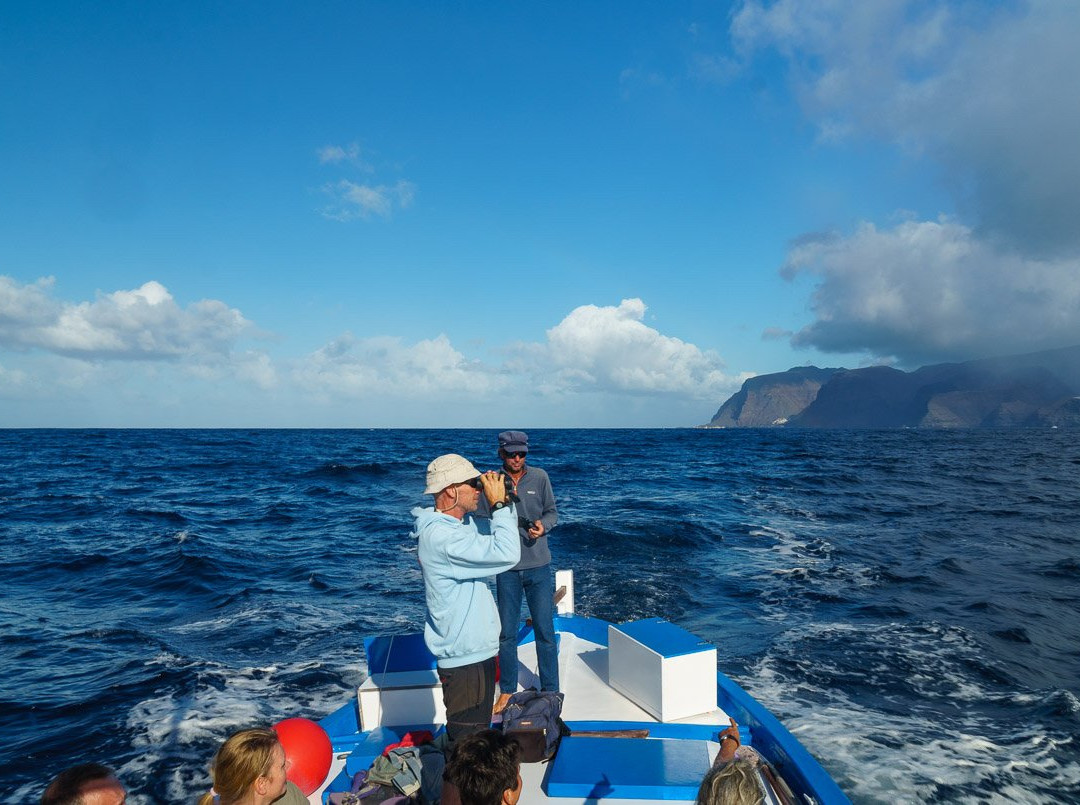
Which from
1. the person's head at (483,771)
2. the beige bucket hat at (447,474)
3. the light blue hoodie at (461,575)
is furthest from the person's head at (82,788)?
the beige bucket hat at (447,474)

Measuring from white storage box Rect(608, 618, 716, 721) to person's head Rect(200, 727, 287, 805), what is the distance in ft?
10.9

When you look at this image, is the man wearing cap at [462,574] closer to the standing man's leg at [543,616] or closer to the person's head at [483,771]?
the person's head at [483,771]

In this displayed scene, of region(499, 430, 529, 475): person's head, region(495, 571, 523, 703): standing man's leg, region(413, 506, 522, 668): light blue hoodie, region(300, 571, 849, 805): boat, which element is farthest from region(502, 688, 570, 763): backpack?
region(499, 430, 529, 475): person's head

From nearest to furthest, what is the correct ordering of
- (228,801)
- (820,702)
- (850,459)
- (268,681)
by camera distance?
1. (228,801)
2. (820,702)
3. (268,681)
4. (850,459)

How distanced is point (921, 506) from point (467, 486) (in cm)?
2506

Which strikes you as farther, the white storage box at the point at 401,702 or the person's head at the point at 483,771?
the white storage box at the point at 401,702

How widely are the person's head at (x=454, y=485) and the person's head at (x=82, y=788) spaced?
73.3 inches

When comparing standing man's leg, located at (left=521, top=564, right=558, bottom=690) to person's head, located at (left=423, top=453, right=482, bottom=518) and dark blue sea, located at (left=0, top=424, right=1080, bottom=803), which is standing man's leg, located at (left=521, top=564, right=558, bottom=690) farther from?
dark blue sea, located at (left=0, top=424, right=1080, bottom=803)

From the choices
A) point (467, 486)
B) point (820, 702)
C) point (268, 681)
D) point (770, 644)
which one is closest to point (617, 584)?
point (770, 644)

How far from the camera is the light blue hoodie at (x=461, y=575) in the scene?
3535 mm

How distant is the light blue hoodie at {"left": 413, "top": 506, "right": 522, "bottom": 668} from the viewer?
11.6 feet

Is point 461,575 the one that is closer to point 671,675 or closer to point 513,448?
point 513,448

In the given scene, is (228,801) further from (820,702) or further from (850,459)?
(850,459)

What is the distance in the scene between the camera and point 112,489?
99.1 feet
